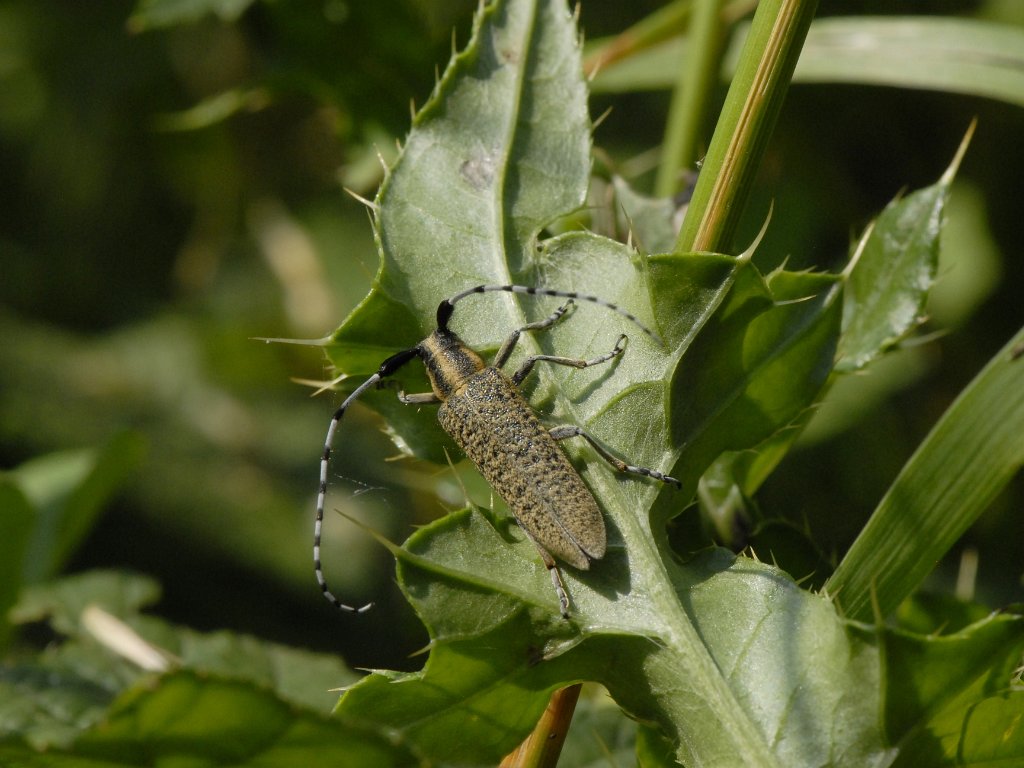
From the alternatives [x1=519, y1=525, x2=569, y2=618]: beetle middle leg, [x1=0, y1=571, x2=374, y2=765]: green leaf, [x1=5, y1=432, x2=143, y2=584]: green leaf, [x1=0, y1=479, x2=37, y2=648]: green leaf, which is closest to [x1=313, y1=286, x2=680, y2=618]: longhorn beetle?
[x1=519, y1=525, x2=569, y2=618]: beetle middle leg

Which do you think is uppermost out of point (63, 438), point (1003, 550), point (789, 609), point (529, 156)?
point (529, 156)

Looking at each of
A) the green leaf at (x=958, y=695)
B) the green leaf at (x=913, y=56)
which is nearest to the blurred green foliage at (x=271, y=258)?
the green leaf at (x=913, y=56)

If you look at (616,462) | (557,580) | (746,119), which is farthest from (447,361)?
(746,119)

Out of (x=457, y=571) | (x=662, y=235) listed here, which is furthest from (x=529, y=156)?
(x=457, y=571)

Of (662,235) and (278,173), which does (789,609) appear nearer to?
(662,235)

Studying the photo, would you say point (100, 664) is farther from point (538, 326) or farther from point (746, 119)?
point (746, 119)

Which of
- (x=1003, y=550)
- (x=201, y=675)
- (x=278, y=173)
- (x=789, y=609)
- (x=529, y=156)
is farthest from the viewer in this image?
(x=278, y=173)

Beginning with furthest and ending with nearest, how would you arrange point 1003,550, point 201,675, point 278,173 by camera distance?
point 278,173 → point 1003,550 → point 201,675

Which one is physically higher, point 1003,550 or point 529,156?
point 529,156
